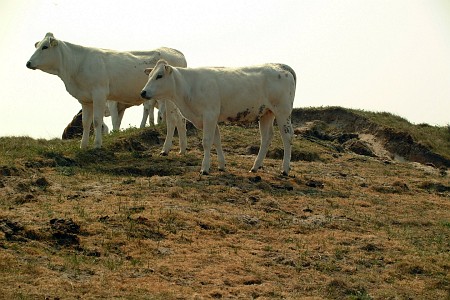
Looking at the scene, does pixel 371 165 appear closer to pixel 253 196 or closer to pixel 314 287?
pixel 253 196

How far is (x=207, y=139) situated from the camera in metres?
21.0

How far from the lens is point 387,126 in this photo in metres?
31.2

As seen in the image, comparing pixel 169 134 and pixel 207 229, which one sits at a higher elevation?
pixel 169 134

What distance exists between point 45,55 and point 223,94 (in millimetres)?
5132

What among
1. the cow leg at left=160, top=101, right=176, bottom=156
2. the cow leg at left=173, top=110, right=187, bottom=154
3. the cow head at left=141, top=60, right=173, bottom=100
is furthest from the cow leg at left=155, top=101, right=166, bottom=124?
the cow head at left=141, top=60, right=173, bottom=100

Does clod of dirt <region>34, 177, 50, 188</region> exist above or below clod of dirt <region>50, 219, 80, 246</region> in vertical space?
above

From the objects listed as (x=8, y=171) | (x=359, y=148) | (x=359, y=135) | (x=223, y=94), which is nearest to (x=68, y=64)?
(x=223, y=94)

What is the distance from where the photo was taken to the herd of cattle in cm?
2122

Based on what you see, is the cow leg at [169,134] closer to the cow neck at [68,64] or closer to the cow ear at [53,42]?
the cow neck at [68,64]

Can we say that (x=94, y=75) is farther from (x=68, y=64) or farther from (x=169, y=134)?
(x=169, y=134)

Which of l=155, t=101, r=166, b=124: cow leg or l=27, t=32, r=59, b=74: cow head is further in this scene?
l=155, t=101, r=166, b=124: cow leg

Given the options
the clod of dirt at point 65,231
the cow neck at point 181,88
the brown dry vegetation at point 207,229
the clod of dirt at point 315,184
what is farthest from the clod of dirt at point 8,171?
the clod of dirt at point 315,184

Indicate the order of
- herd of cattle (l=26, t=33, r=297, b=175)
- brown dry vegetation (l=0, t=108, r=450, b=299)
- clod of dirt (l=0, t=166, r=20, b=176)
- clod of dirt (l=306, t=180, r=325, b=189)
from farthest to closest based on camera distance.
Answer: herd of cattle (l=26, t=33, r=297, b=175), clod of dirt (l=306, t=180, r=325, b=189), clod of dirt (l=0, t=166, r=20, b=176), brown dry vegetation (l=0, t=108, r=450, b=299)

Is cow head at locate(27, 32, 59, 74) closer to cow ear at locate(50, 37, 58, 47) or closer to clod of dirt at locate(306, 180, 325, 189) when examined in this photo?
cow ear at locate(50, 37, 58, 47)
